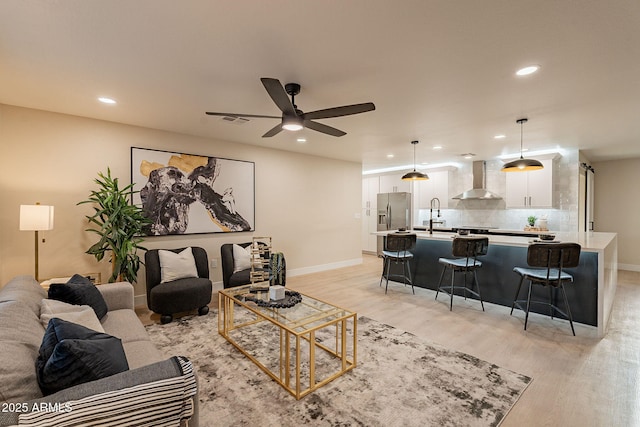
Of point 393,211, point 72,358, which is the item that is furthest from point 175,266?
point 393,211

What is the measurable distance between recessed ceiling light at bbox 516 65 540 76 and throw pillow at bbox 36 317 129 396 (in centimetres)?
348

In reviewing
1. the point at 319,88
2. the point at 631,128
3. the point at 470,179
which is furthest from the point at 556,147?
the point at 319,88

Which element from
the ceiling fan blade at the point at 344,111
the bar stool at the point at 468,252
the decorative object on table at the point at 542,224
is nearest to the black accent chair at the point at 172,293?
the ceiling fan blade at the point at 344,111

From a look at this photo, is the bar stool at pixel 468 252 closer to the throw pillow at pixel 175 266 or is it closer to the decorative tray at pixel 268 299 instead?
the decorative tray at pixel 268 299

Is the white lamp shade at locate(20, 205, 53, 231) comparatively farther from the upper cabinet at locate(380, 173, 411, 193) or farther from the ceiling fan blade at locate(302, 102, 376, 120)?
the upper cabinet at locate(380, 173, 411, 193)

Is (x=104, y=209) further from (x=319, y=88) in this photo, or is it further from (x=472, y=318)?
(x=472, y=318)

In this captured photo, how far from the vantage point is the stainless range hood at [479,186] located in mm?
6647

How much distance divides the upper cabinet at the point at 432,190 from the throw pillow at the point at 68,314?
7385 mm

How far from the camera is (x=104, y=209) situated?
3496mm

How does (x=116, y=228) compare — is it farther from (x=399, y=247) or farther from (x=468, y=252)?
(x=468, y=252)

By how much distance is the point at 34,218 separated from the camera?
2.95 meters

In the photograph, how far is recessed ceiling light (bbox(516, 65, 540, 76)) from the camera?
7.96 ft

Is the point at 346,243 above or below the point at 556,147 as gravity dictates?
below

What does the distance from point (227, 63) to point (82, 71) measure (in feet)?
4.26
